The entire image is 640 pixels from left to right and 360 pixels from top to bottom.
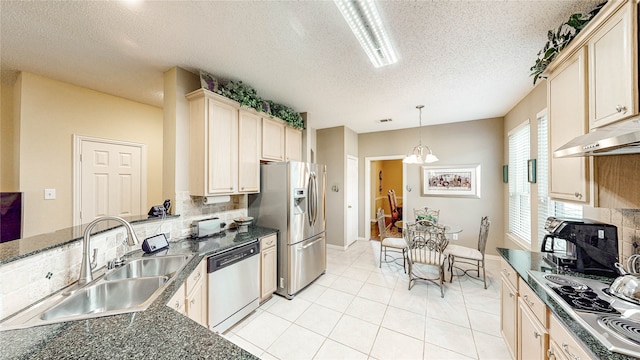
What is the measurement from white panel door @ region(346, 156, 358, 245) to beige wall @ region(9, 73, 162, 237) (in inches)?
159

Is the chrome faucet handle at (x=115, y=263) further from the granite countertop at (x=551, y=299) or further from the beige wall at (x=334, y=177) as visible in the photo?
the beige wall at (x=334, y=177)

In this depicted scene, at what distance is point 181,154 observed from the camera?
233 cm

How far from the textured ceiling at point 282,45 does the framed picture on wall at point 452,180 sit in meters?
1.59

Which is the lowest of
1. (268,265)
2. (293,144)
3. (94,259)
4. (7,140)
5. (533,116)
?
(268,265)

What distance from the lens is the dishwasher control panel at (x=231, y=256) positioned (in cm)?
194

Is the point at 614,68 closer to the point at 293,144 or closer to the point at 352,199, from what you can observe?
the point at 293,144

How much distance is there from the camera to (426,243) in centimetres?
308

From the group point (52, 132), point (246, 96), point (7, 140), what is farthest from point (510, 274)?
point (7, 140)

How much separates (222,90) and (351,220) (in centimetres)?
370

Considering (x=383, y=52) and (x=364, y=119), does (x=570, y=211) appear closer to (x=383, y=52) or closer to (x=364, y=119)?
(x=383, y=52)

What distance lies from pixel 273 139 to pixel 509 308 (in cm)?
315

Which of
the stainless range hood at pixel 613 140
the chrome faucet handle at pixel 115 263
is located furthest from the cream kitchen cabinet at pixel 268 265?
the stainless range hood at pixel 613 140

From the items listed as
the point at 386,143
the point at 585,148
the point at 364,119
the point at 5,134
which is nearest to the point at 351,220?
the point at 386,143

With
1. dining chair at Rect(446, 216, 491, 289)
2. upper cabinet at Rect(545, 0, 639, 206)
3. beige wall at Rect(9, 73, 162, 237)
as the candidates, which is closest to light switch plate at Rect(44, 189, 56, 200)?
beige wall at Rect(9, 73, 162, 237)
